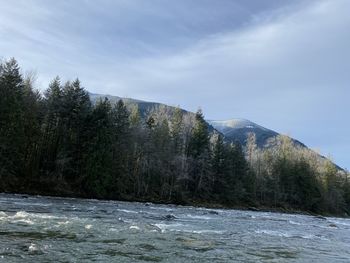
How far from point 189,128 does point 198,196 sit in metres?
18.5

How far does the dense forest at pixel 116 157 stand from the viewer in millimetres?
61844

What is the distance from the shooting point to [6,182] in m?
57.0

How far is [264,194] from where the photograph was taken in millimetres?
114312

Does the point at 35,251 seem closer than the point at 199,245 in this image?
Yes

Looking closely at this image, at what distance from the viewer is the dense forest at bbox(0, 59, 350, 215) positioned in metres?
61.8

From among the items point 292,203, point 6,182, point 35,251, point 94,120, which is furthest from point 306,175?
point 35,251

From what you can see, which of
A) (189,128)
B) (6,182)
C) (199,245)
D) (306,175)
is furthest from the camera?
(306,175)

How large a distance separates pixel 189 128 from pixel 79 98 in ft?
113

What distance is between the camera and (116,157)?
250ft

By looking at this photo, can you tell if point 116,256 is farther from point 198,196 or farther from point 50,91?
point 198,196

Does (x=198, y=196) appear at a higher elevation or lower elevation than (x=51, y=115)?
lower

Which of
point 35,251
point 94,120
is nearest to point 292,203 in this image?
point 94,120

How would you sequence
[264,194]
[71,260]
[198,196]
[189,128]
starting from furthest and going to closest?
1. [264,194]
2. [189,128]
3. [198,196]
4. [71,260]

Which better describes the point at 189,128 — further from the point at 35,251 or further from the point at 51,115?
the point at 35,251
